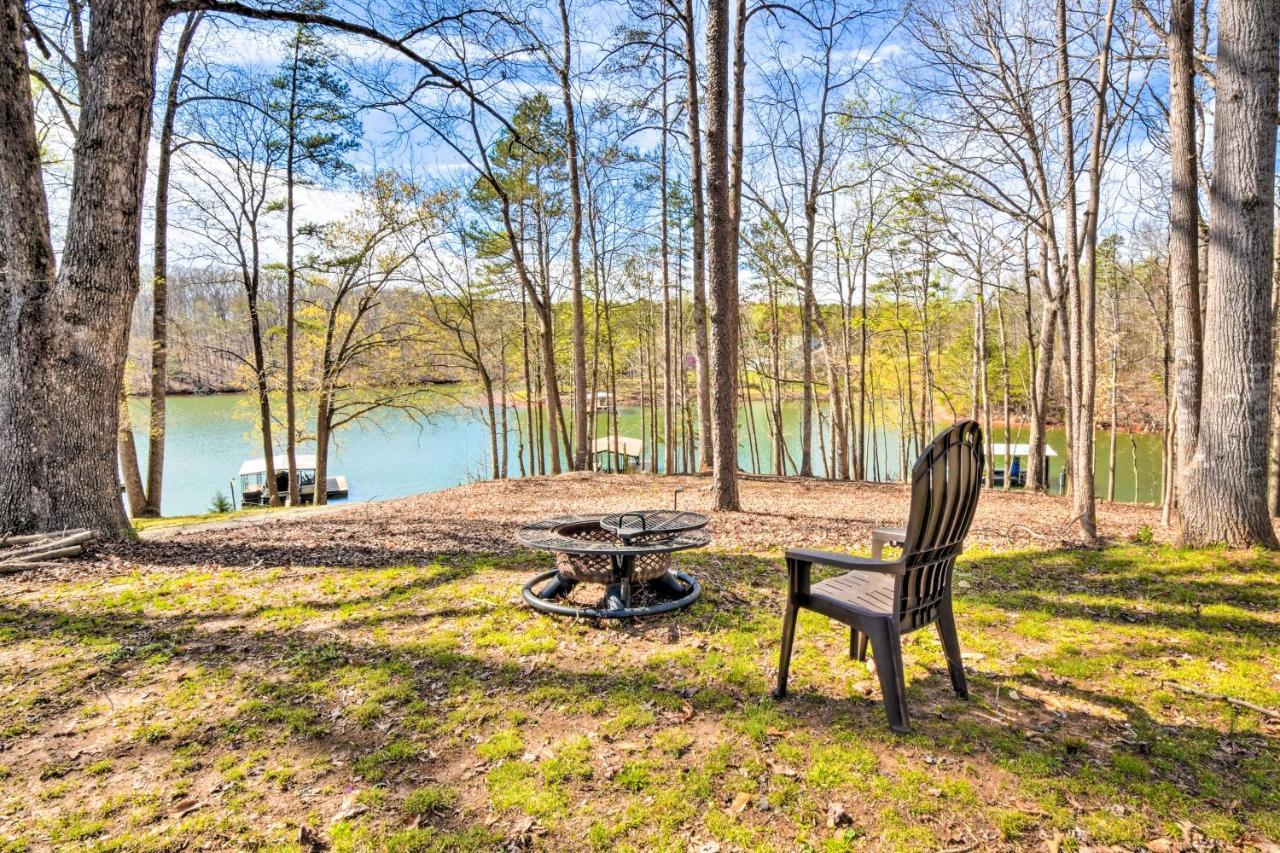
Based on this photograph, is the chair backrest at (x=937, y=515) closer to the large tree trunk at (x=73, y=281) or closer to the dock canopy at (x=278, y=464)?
the large tree trunk at (x=73, y=281)

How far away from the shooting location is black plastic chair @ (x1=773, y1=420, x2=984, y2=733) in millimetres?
1980

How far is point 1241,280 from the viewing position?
396cm

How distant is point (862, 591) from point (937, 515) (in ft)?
1.56

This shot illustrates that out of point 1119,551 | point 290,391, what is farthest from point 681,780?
point 290,391

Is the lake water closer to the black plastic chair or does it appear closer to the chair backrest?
the black plastic chair

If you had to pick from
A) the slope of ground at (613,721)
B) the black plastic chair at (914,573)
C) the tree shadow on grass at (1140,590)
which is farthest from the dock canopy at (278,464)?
the black plastic chair at (914,573)

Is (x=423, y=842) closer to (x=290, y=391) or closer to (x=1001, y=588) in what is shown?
(x=1001, y=588)

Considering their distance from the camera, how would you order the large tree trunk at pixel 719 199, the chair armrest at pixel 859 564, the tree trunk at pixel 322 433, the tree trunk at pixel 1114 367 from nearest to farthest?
the chair armrest at pixel 859 564 → the large tree trunk at pixel 719 199 → the tree trunk at pixel 322 433 → the tree trunk at pixel 1114 367

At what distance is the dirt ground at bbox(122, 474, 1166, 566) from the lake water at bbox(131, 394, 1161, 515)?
28.7 ft

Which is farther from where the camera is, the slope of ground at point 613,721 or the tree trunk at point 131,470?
the tree trunk at point 131,470

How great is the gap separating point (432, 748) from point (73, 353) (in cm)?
444

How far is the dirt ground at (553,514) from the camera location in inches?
193

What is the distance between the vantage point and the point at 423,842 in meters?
1.66

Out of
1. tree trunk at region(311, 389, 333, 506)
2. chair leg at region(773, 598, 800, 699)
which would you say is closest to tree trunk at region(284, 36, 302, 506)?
tree trunk at region(311, 389, 333, 506)
